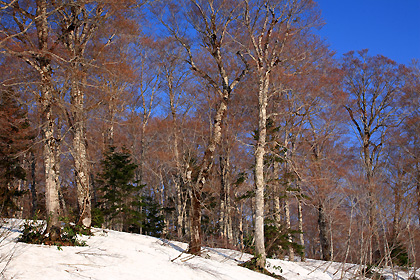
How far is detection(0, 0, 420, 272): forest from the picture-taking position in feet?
24.8

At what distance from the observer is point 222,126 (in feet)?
43.5

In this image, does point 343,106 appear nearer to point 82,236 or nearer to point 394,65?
point 394,65

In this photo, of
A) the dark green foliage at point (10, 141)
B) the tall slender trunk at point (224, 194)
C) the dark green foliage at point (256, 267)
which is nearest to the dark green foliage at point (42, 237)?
the dark green foliage at point (256, 267)

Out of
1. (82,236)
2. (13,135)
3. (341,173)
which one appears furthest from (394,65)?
(13,135)

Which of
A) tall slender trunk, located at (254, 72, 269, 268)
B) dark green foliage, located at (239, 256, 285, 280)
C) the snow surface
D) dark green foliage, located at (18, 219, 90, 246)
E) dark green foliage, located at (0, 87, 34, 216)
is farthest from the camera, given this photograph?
dark green foliage, located at (0, 87, 34, 216)

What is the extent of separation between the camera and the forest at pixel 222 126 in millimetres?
7574

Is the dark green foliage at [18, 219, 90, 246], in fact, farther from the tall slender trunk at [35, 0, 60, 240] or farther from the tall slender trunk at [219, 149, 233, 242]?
the tall slender trunk at [219, 149, 233, 242]

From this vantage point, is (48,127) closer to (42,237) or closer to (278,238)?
(42,237)

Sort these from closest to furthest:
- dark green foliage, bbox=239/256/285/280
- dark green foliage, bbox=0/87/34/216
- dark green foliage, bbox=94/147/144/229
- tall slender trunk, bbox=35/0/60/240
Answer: tall slender trunk, bbox=35/0/60/240 < dark green foliage, bbox=239/256/285/280 < dark green foliage, bbox=0/87/34/216 < dark green foliage, bbox=94/147/144/229

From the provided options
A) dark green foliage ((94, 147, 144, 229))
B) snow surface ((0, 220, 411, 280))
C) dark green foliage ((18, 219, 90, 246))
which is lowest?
snow surface ((0, 220, 411, 280))

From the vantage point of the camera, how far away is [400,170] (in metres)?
17.5

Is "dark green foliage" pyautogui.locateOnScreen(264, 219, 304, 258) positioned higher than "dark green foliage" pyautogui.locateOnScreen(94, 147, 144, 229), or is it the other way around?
"dark green foliage" pyautogui.locateOnScreen(94, 147, 144, 229)

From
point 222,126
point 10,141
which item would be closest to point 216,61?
point 222,126

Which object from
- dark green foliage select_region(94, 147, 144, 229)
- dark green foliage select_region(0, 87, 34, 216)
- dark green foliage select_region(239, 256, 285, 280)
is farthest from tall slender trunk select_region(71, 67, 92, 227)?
dark green foliage select_region(94, 147, 144, 229)
